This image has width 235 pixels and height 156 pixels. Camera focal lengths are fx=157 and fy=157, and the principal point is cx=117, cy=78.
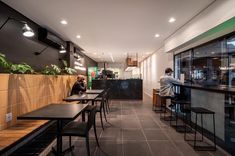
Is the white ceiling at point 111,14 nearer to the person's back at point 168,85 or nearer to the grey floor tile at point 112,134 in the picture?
the person's back at point 168,85

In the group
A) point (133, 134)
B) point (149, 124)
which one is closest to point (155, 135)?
point (133, 134)

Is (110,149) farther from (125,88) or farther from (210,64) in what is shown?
(125,88)

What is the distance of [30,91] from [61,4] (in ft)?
6.46

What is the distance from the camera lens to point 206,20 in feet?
11.1

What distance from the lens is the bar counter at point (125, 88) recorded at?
8.91 meters

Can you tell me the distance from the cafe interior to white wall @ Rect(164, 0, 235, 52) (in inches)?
0.7

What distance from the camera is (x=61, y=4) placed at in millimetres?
3293

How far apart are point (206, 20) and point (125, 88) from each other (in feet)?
20.1

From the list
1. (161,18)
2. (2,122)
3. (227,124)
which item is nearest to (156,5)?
(161,18)

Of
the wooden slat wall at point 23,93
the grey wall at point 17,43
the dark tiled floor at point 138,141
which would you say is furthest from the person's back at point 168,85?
the grey wall at point 17,43

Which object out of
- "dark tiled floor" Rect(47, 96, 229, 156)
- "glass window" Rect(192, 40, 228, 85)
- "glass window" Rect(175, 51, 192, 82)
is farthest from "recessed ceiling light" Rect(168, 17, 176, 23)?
"dark tiled floor" Rect(47, 96, 229, 156)

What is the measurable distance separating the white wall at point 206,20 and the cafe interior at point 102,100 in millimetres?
18

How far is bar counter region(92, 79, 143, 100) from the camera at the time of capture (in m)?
8.91

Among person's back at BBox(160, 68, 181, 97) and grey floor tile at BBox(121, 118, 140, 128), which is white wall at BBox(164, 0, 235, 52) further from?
grey floor tile at BBox(121, 118, 140, 128)
